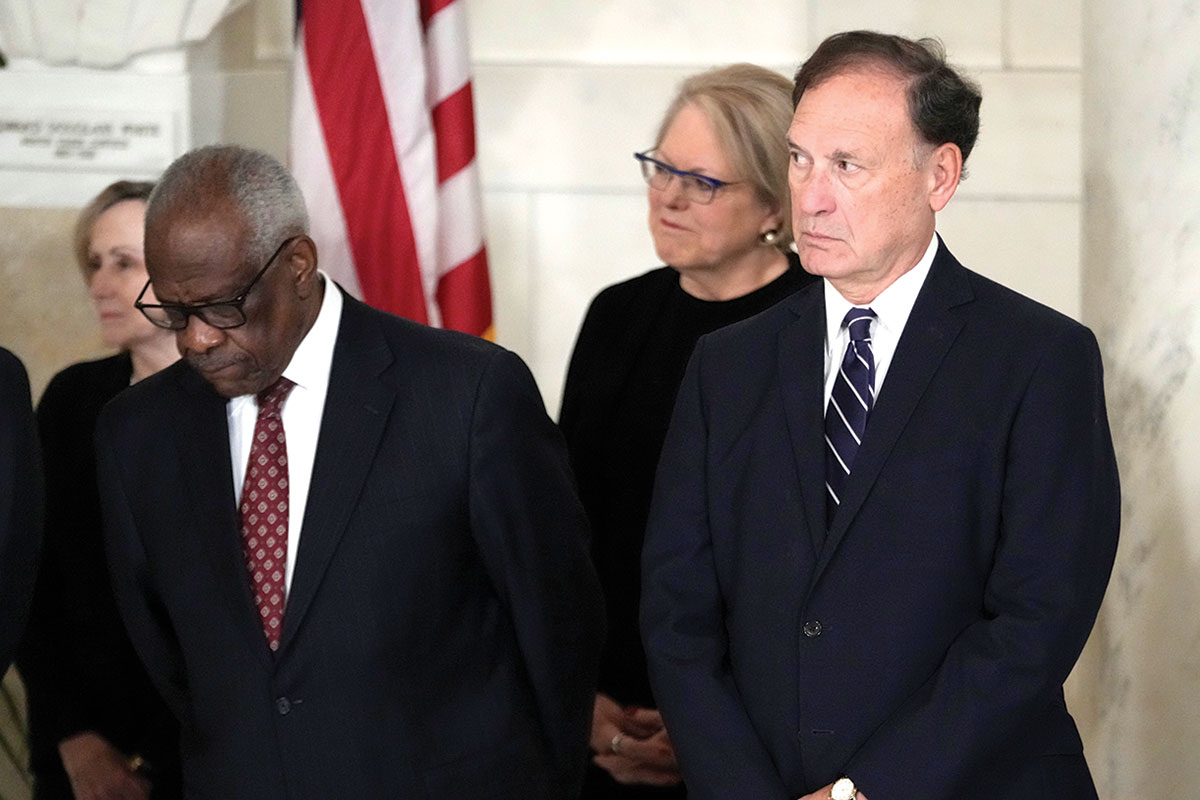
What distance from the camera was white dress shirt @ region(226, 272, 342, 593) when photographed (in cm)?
258

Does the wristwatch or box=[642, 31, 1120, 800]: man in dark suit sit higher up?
box=[642, 31, 1120, 800]: man in dark suit

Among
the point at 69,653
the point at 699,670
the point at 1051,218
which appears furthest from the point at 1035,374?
the point at 1051,218

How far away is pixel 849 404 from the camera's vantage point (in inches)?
93.4

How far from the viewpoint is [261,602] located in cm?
257

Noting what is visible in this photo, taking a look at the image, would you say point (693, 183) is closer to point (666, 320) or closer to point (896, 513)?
point (666, 320)

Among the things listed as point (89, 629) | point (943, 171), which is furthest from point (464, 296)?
point (943, 171)

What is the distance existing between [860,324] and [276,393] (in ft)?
3.27

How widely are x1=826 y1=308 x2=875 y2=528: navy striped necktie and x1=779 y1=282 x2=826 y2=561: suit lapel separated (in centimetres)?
2

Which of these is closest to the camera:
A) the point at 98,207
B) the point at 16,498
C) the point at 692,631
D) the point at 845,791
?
the point at 845,791

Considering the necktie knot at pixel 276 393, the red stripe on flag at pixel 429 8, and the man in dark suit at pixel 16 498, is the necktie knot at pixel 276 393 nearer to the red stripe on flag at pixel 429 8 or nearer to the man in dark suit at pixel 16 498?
the man in dark suit at pixel 16 498

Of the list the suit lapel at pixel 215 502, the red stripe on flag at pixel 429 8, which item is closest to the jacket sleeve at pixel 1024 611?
the suit lapel at pixel 215 502

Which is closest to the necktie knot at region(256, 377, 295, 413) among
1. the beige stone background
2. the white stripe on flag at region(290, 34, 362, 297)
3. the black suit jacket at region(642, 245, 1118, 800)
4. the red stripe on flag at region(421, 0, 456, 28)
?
the black suit jacket at region(642, 245, 1118, 800)

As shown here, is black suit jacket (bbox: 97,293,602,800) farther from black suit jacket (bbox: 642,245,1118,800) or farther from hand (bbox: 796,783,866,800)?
hand (bbox: 796,783,866,800)

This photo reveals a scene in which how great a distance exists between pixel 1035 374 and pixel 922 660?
452 millimetres
